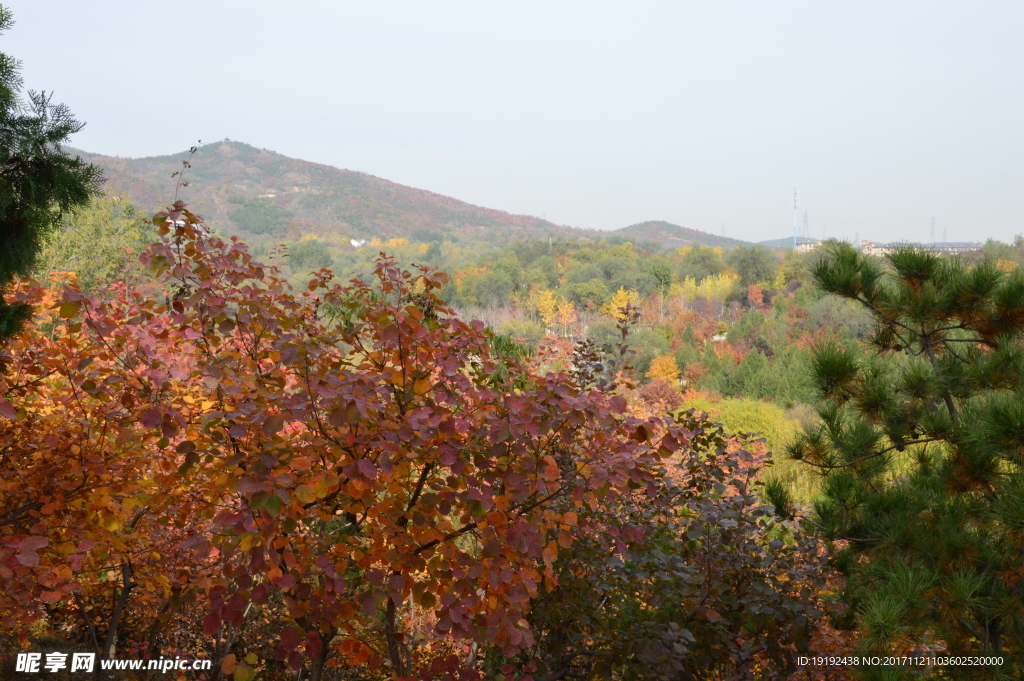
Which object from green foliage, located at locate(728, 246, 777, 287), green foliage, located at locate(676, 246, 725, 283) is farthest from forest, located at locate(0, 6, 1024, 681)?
green foliage, located at locate(676, 246, 725, 283)

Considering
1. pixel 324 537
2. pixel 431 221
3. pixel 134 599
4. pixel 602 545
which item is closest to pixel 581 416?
pixel 324 537

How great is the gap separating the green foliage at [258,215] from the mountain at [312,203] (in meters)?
0.07

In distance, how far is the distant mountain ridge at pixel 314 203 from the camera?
53625mm

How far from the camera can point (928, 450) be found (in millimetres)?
3123

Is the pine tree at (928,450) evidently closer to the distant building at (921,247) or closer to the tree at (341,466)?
the distant building at (921,247)

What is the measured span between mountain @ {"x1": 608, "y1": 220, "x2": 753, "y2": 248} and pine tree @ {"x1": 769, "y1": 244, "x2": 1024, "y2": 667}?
77172 mm

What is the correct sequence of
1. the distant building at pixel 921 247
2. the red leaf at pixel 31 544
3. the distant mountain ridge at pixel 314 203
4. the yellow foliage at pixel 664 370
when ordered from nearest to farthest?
the red leaf at pixel 31 544, the distant building at pixel 921 247, the yellow foliage at pixel 664 370, the distant mountain ridge at pixel 314 203

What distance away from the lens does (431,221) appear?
6391 centimetres

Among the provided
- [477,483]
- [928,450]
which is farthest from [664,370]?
[477,483]

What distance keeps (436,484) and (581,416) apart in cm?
46

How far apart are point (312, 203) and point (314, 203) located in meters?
0.19

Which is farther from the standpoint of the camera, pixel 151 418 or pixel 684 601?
pixel 684 601

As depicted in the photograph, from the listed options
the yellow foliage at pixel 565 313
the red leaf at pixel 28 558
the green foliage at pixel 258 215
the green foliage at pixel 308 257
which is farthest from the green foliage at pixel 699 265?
the red leaf at pixel 28 558

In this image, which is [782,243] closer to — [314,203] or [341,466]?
[314,203]
